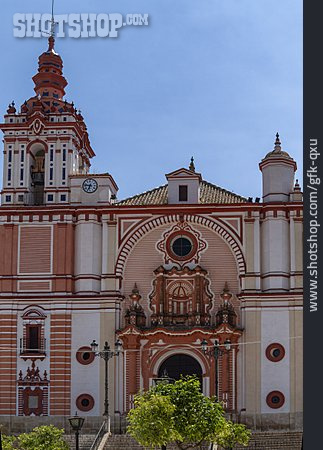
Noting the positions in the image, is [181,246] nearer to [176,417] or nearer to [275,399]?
[275,399]

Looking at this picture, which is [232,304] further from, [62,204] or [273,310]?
[62,204]

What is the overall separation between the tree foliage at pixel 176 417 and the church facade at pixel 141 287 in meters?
14.4

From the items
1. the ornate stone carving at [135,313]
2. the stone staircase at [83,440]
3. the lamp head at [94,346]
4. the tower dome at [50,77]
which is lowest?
the stone staircase at [83,440]

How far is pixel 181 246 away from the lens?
156 feet

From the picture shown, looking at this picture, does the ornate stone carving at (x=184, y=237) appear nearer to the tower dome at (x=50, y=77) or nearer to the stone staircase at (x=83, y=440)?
the stone staircase at (x=83, y=440)

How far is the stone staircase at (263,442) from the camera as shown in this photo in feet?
134

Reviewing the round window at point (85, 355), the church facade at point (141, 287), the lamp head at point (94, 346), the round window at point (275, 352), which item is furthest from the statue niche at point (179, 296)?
the lamp head at point (94, 346)

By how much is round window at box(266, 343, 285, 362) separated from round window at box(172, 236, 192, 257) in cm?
605

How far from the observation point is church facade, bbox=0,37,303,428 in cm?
4550

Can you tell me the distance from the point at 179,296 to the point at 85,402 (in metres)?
6.62

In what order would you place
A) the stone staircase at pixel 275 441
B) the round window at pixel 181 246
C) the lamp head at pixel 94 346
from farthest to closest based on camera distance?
→ the round window at pixel 181 246
the lamp head at pixel 94 346
the stone staircase at pixel 275 441

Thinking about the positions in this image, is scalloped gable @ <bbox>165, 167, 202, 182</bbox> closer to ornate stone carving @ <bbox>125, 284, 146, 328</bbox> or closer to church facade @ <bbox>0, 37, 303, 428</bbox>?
church facade @ <bbox>0, 37, 303, 428</bbox>

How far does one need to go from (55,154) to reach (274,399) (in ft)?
52.2
